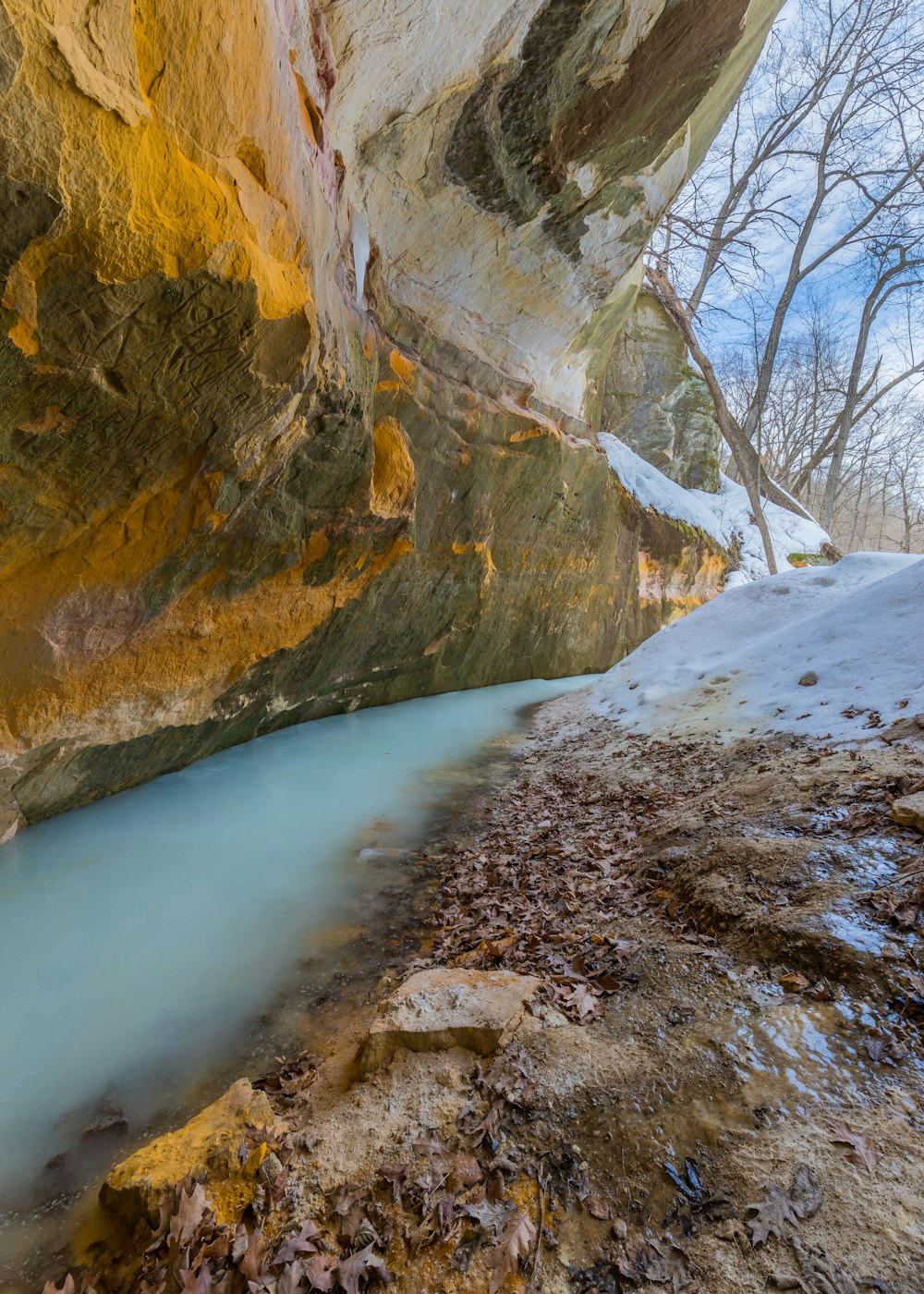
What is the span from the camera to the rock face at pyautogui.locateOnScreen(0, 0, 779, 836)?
2.91m

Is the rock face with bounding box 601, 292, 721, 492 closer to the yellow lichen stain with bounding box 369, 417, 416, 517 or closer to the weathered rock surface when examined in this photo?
the yellow lichen stain with bounding box 369, 417, 416, 517

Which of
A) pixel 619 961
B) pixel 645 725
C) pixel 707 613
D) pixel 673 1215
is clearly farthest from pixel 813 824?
pixel 707 613

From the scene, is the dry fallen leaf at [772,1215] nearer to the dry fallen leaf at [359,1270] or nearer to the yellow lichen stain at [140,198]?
the dry fallen leaf at [359,1270]

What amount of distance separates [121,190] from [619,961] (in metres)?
4.34

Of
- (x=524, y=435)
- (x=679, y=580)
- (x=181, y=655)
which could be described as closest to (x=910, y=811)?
(x=181, y=655)

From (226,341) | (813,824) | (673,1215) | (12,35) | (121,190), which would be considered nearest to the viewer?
(673,1215)

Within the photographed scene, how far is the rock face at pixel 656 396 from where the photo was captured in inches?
861

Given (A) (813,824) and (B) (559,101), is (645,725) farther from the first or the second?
(B) (559,101)

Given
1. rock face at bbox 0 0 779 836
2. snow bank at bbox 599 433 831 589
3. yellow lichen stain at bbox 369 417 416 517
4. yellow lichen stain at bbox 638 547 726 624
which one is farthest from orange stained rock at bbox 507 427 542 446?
yellow lichen stain at bbox 638 547 726 624

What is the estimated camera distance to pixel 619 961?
2.95 metres

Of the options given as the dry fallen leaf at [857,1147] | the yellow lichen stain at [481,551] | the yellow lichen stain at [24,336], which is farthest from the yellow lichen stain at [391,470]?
the dry fallen leaf at [857,1147]

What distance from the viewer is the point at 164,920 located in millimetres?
3953

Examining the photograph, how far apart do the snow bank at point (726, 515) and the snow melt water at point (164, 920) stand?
39.7 ft

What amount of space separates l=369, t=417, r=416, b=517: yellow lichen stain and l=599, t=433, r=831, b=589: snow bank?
937 cm
